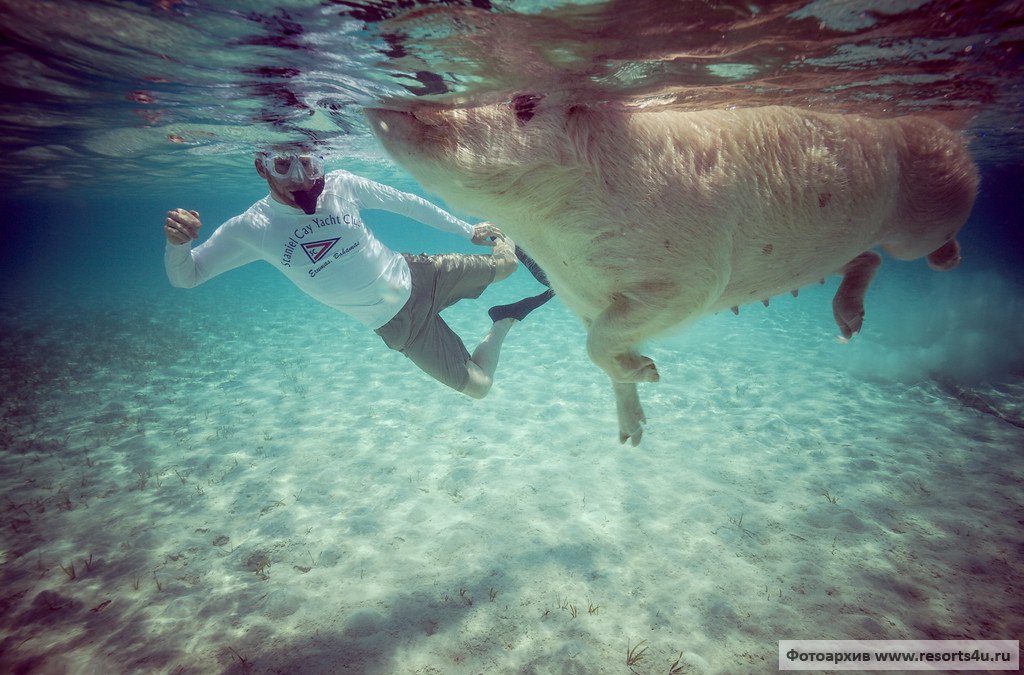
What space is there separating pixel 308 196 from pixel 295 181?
0.16 m

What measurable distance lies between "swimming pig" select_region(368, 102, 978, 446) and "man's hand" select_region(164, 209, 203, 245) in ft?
8.60

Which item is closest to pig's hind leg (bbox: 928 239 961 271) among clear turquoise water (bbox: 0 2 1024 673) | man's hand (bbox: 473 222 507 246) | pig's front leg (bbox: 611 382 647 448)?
clear turquoise water (bbox: 0 2 1024 673)

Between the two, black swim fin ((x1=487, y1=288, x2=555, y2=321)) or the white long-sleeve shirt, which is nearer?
the white long-sleeve shirt

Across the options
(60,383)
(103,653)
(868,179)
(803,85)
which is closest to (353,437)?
(103,653)

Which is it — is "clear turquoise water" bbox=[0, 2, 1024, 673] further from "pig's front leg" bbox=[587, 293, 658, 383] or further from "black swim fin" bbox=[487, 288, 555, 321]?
"black swim fin" bbox=[487, 288, 555, 321]

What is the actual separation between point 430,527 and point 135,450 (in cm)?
572

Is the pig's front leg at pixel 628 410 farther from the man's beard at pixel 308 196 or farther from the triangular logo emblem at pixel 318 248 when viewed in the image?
the man's beard at pixel 308 196

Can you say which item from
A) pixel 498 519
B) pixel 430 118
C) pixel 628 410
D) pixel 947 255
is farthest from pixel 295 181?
pixel 947 255

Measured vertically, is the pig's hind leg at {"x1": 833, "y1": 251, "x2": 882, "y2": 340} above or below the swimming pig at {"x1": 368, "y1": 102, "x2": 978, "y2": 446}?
below

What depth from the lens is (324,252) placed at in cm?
413

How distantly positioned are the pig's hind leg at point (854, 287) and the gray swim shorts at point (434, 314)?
137 inches

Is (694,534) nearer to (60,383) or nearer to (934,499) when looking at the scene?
(934,499)

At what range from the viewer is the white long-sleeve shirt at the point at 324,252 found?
398cm

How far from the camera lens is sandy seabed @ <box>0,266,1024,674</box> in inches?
132
